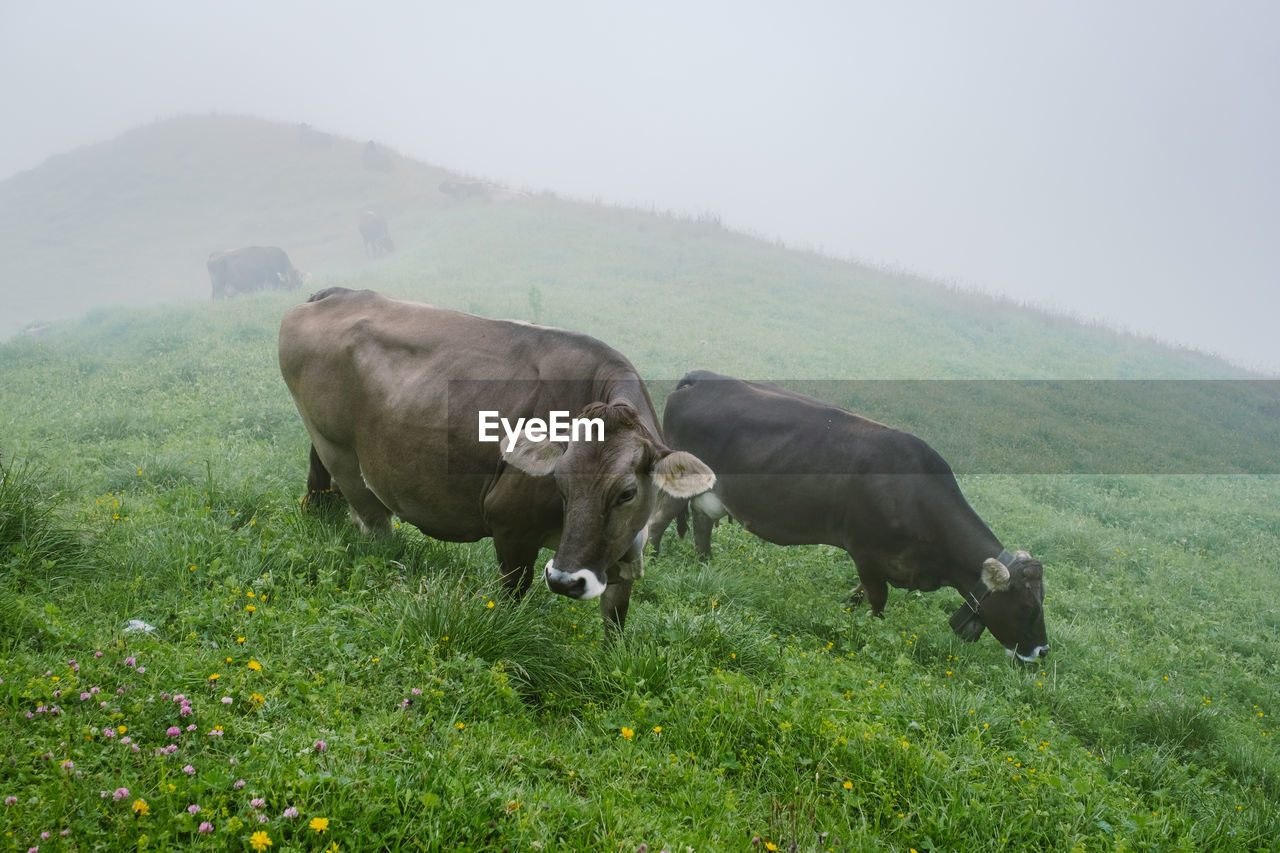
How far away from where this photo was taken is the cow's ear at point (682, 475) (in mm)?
4836

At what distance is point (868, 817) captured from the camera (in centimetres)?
402

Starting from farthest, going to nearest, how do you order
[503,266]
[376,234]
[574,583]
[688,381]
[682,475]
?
[376,234], [503,266], [688,381], [682,475], [574,583]

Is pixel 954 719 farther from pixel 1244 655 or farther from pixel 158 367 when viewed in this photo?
pixel 158 367

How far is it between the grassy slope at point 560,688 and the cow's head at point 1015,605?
28 cm

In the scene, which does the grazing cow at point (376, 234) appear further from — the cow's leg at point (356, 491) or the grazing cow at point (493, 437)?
the cow's leg at point (356, 491)

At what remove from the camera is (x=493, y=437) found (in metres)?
5.52

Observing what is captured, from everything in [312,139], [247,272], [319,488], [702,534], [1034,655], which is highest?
[312,139]

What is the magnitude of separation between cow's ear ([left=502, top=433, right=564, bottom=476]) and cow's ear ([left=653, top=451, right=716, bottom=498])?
2.27ft

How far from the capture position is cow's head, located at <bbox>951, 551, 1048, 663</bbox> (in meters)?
7.45

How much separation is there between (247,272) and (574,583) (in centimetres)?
3385

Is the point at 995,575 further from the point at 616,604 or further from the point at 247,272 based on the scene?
the point at 247,272

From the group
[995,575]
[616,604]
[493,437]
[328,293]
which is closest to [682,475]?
[616,604]

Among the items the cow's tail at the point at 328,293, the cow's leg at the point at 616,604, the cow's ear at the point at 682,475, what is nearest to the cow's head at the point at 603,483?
the cow's ear at the point at 682,475

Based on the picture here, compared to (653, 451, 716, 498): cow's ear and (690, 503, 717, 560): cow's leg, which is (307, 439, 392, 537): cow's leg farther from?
(690, 503, 717, 560): cow's leg
